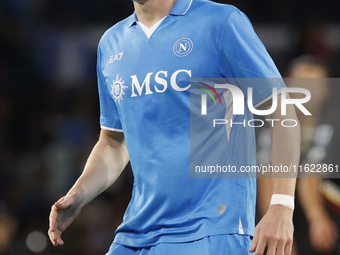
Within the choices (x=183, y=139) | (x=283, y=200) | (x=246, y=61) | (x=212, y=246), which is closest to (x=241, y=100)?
(x=246, y=61)

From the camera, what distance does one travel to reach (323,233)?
4.35 meters

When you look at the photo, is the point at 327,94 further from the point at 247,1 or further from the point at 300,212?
the point at 247,1

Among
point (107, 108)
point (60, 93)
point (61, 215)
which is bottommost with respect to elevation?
point (60, 93)

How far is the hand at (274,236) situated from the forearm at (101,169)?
0.89m

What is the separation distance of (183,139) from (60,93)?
4.67 meters

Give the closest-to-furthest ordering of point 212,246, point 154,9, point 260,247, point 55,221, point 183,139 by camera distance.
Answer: point 260,247
point 212,246
point 183,139
point 55,221
point 154,9

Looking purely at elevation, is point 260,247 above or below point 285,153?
below

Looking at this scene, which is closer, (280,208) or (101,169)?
(280,208)

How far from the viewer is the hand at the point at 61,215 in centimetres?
219

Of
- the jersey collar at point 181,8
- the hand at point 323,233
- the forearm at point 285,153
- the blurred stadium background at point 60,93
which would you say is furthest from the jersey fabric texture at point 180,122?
the blurred stadium background at point 60,93

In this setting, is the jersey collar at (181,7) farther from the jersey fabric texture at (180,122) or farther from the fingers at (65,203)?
the fingers at (65,203)

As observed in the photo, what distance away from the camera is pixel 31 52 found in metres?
6.68

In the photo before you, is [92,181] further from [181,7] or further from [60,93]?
[60,93]

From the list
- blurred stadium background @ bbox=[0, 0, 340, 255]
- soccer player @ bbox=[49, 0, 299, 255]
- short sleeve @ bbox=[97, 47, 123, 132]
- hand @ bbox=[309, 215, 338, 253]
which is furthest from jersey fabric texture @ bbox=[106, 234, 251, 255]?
blurred stadium background @ bbox=[0, 0, 340, 255]
